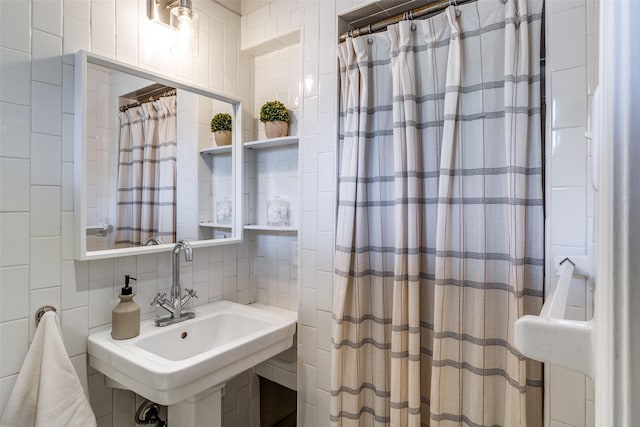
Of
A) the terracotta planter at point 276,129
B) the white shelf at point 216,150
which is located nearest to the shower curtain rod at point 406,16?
the terracotta planter at point 276,129

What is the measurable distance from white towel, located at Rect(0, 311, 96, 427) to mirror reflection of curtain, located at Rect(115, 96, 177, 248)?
374 mm

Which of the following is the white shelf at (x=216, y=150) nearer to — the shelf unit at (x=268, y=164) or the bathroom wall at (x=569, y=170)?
the shelf unit at (x=268, y=164)

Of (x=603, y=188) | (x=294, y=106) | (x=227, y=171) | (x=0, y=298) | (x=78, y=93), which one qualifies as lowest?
(x=0, y=298)

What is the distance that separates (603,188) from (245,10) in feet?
6.59

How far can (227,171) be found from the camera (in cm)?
176

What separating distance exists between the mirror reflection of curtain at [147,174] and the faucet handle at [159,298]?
23 cm

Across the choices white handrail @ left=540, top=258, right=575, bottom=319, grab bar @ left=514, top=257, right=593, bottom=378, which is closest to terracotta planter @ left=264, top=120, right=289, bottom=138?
white handrail @ left=540, top=258, right=575, bottom=319

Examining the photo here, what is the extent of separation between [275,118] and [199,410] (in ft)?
4.26

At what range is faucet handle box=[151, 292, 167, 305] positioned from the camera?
1414 mm

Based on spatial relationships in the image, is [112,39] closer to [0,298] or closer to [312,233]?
[0,298]

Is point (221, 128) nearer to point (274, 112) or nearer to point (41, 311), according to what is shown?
point (274, 112)

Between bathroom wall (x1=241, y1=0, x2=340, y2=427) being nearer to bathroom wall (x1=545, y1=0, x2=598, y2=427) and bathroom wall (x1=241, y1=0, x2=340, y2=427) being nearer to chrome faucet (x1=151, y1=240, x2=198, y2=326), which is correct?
chrome faucet (x1=151, y1=240, x2=198, y2=326)

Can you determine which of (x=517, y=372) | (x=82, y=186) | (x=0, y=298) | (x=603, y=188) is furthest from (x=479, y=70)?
(x=0, y=298)

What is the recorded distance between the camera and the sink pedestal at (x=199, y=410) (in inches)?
47.9
